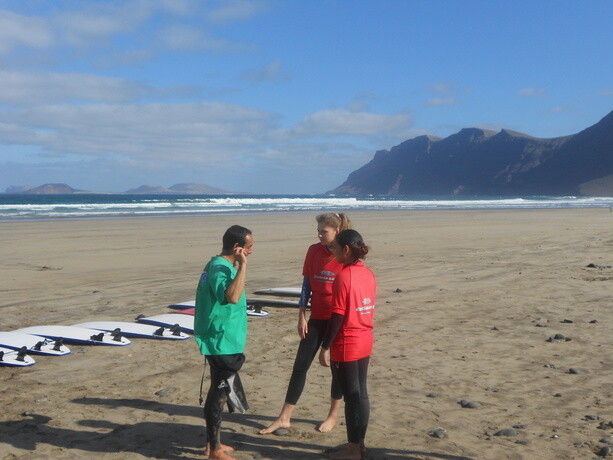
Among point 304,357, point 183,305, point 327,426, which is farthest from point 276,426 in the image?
point 183,305

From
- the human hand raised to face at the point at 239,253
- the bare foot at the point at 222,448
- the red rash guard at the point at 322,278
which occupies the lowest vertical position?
the bare foot at the point at 222,448

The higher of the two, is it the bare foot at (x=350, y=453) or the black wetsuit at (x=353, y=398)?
the black wetsuit at (x=353, y=398)

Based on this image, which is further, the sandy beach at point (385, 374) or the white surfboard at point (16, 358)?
the white surfboard at point (16, 358)

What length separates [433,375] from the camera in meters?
5.83

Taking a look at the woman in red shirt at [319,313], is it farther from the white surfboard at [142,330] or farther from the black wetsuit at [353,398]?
the white surfboard at [142,330]

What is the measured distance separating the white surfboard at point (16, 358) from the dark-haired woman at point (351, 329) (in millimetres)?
3532

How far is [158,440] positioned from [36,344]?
9.14ft

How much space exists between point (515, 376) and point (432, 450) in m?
1.90

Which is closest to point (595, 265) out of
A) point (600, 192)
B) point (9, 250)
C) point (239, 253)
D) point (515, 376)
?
point (515, 376)

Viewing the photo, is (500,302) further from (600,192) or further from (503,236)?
(600,192)

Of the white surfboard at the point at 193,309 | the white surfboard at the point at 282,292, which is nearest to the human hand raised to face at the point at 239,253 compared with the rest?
the white surfboard at the point at 193,309

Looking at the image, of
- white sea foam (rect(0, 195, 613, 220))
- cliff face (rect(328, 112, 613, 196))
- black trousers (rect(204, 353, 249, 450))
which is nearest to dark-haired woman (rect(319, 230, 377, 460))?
black trousers (rect(204, 353, 249, 450))

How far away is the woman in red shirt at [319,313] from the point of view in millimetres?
4508

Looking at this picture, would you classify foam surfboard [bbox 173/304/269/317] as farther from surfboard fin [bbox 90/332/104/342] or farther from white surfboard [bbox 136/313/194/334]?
surfboard fin [bbox 90/332/104/342]
